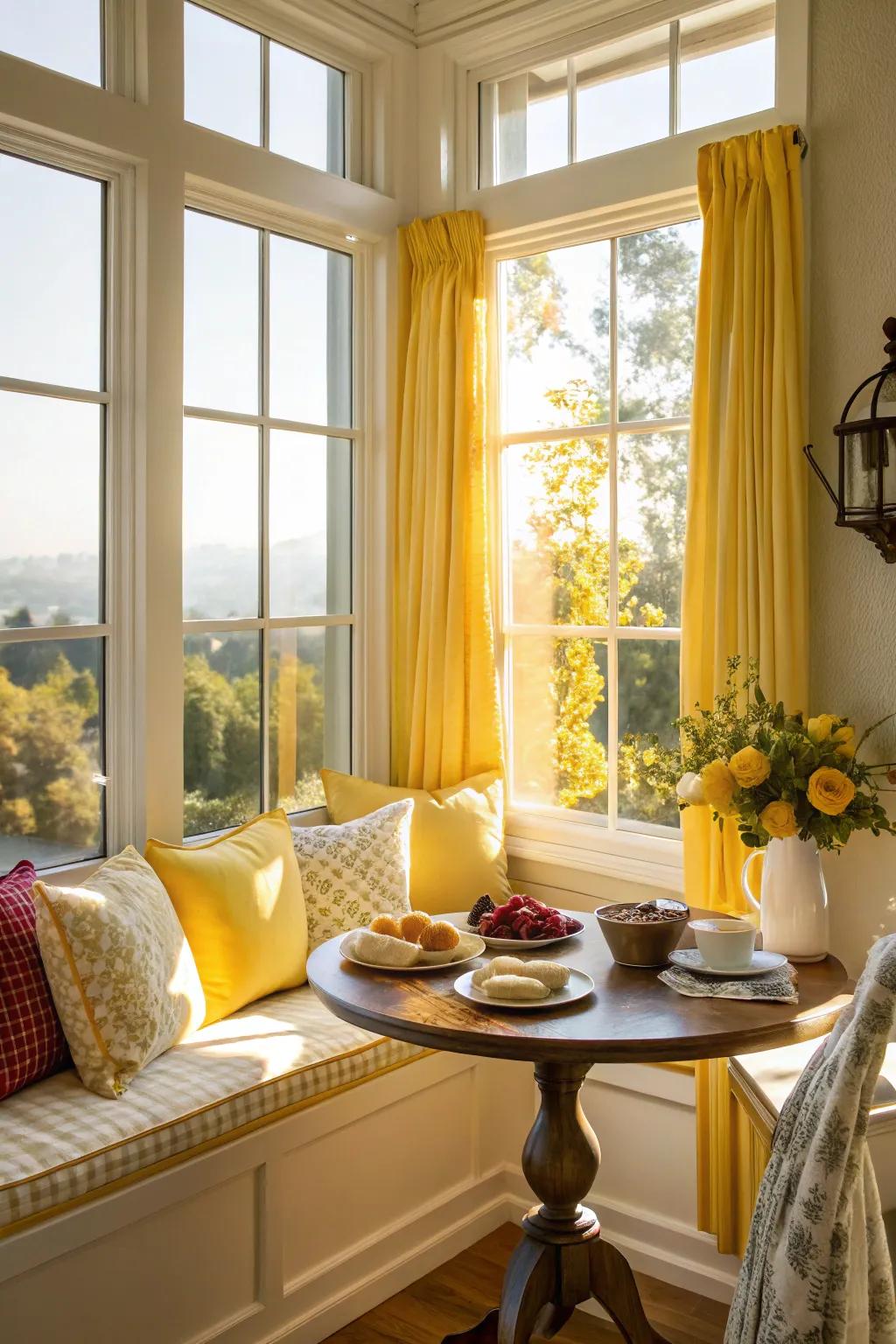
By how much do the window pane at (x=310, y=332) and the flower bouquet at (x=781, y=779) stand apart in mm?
1468

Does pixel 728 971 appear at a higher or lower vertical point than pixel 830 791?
lower

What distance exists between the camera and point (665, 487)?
116 inches

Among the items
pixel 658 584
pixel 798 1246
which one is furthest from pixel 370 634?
pixel 798 1246

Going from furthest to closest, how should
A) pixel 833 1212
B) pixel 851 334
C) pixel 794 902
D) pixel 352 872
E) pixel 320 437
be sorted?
pixel 320 437 < pixel 352 872 < pixel 851 334 < pixel 794 902 < pixel 833 1212

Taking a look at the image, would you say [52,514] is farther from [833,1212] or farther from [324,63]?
[833,1212]

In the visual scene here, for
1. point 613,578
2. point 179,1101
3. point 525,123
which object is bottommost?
point 179,1101

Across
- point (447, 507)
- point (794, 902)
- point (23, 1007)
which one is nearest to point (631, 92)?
point (447, 507)

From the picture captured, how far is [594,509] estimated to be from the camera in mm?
3080

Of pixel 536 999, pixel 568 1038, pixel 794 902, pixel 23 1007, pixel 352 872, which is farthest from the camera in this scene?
pixel 352 872

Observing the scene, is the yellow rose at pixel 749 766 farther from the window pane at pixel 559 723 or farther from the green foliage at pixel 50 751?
the green foliage at pixel 50 751

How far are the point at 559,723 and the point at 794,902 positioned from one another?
1062 mm

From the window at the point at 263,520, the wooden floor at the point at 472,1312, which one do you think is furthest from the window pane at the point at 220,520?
the wooden floor at the point at 472,1312

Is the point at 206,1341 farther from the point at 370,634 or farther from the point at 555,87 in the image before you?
the point at 555,87

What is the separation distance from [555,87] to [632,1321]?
2.98m
